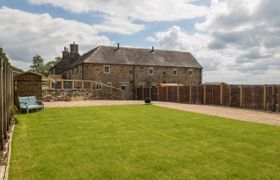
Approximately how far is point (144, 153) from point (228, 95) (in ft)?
55.7

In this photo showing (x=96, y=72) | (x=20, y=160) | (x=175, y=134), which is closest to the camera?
(x=20, y=160)

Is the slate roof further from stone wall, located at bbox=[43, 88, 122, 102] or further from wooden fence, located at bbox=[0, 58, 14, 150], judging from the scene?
wooden fence, located at bbox=[0, 58, 14, 150]

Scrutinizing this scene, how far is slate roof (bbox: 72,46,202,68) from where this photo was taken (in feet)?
110

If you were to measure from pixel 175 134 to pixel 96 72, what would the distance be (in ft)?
84.4

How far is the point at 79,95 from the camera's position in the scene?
2652 cm

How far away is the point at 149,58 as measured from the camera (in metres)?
37.3

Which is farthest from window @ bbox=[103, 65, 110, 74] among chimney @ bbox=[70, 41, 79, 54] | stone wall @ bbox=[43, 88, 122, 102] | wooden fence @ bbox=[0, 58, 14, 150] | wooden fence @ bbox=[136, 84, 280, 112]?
wooden fence @ bbox=[0, 58, 14, 150]

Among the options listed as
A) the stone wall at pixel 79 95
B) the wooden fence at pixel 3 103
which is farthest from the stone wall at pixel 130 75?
the wooden fence at pixel 3 103

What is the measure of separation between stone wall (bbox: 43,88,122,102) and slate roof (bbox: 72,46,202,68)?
538 centimetres

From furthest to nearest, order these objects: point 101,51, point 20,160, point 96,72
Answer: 1. point 101,51
2. point 96,72
3. point 20,160

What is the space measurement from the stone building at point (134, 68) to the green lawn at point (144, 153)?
24440mm

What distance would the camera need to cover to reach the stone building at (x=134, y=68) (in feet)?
107

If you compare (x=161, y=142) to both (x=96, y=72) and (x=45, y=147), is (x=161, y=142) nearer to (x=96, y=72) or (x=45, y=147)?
(x=45, y=147)

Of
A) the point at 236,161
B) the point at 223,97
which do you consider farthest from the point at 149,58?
the point at 236,161
